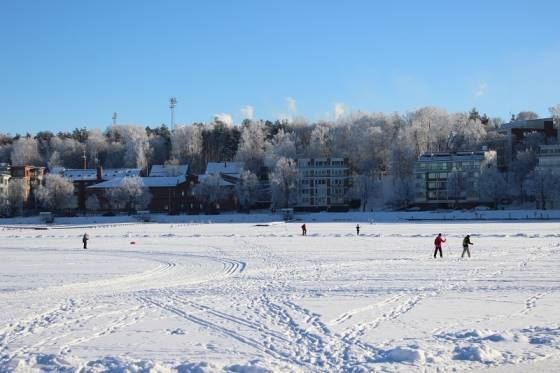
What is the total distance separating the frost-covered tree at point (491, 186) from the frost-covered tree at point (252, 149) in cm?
4460

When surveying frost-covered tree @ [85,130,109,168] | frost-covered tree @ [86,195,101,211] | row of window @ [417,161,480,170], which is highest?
frost-covered tree @ [85,130,109,168]

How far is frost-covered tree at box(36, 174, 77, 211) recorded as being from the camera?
372 feet

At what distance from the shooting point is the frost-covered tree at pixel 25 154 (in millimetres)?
152875

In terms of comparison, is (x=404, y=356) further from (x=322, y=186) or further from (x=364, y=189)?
(x=322, y=186)

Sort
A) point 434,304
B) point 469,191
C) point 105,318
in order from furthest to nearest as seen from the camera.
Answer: point 469,191
point 434,304
point 105,318

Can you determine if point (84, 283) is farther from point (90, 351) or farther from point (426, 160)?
point (426, 160)

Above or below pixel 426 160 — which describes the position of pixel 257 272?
below

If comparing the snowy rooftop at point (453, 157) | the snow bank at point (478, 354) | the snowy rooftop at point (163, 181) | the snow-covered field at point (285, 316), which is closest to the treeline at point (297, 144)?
the snowy rooftop at point (453, 157)

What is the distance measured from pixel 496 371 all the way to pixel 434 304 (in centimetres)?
625

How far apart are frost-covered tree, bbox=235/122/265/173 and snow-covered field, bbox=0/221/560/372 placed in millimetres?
100742

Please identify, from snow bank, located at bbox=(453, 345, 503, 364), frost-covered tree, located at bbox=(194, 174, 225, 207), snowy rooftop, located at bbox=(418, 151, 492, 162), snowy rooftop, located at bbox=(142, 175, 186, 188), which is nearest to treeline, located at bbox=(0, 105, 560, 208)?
snowy rooftop, located at bbox=(418, 151, 492, 162)

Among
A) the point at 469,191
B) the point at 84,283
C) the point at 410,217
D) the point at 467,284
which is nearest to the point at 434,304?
the point at 467,284

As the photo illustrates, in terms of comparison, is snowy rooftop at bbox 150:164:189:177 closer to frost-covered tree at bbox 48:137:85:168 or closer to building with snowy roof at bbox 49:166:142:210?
building with snowy roof at bbox 49:166:142:210

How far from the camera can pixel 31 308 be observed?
17641mm
